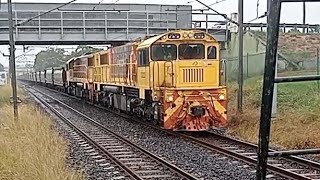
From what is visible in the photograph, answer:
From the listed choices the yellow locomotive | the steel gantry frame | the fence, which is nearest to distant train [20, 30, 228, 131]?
the yellow locomotive

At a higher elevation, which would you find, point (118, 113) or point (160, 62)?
point (160, 62)

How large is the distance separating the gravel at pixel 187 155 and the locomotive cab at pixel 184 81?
87cm

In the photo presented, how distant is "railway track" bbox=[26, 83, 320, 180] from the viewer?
1009 centimetres

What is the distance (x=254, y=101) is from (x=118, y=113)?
21.3 feet

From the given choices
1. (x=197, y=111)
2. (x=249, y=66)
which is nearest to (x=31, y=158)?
(x=197, y=111)

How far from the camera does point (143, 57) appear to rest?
730 inches

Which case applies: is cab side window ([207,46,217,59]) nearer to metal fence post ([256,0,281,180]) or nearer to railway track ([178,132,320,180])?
railway track ([178,132,320,180])

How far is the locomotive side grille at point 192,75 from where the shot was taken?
56.5ft

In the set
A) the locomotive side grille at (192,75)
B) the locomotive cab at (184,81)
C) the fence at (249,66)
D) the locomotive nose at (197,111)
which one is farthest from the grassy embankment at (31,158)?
the fence at (249,66)

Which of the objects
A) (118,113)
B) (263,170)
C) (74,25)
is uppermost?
(74,25)

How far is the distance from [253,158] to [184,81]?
5561 millimetres

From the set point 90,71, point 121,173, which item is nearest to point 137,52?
point 121,173

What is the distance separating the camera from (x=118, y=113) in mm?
25500

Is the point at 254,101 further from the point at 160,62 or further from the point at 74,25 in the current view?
the point at 74,25
